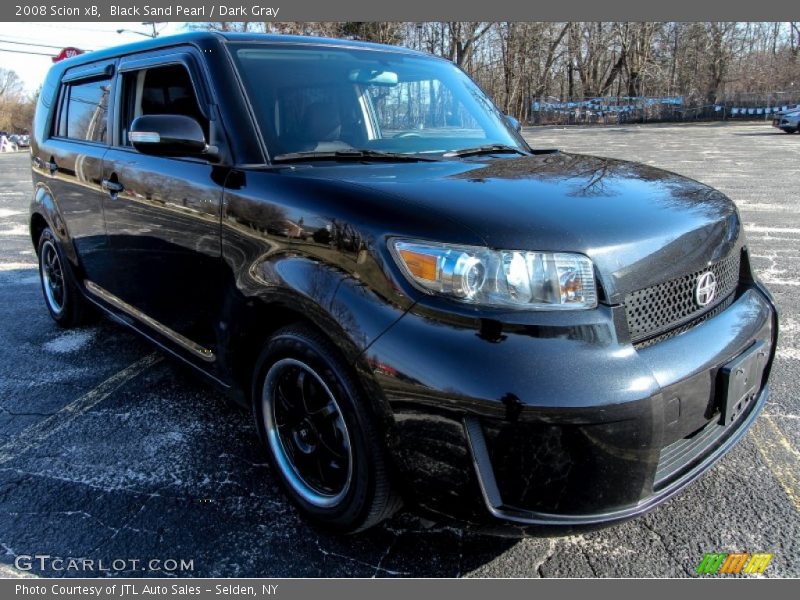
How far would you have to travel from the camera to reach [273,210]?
7.39ft

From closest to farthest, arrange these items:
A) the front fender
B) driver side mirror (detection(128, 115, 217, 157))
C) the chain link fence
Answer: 1. driver side mirror (detection(128, 115, 217, 157))
2. the front fender
3. the chain link fence

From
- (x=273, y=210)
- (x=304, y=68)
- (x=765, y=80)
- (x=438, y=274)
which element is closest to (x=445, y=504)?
(x=438, y=274)

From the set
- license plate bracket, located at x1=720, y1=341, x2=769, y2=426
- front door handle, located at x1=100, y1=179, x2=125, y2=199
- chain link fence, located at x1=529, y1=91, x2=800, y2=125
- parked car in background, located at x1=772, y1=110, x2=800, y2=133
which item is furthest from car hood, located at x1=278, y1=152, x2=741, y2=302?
chain link fence, located at x1=529, y1=91, x2=800, y2=125

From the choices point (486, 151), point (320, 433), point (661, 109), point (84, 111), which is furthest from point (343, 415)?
point (661, 109)

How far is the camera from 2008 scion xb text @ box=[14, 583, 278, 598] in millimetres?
2094

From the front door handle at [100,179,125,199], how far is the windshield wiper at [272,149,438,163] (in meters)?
1.22

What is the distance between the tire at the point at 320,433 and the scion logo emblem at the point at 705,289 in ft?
4.01

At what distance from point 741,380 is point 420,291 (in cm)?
119

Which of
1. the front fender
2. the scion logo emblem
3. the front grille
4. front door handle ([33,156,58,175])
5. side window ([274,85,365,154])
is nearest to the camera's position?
the front grille

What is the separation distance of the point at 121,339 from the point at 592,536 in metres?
3.56

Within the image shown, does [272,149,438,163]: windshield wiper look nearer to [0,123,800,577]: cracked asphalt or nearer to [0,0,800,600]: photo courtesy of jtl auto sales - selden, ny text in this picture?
[0,0,800,600]: photo courtesy of jtl auto sales - selden, ny text

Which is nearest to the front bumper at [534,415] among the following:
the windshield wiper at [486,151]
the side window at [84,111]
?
the windshield wiper at [486,151]

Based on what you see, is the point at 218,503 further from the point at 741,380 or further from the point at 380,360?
the point at 741,380

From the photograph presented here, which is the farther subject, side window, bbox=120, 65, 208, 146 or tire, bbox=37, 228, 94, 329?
tire, bbox=37, 228, 94, 329
